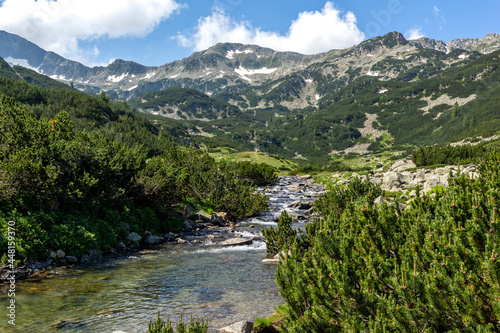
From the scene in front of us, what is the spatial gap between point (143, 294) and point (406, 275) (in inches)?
404

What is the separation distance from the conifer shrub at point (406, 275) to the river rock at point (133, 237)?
15.3 metres

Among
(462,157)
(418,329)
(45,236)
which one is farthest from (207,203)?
(462,157)

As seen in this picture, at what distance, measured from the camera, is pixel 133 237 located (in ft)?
65.7

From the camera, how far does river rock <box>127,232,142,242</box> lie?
1982 cm

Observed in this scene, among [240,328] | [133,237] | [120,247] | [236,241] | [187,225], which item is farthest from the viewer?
[187,225]

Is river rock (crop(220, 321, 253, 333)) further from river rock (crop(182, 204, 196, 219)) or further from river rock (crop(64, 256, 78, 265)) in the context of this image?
river rock (crop(182, 204, 196, 219))

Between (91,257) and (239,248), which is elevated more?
(91,257)

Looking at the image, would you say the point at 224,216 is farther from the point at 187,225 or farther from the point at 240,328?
Result: the point at 240,328

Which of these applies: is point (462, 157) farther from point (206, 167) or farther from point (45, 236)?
point (45, 236)

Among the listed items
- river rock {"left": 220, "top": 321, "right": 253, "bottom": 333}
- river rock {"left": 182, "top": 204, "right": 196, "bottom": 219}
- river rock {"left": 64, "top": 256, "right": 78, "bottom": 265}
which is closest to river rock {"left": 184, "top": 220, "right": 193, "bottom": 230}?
river rock {"left": 182, "top": 204, "right": 196, "bottom": 219}

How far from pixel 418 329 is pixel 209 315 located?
6.94 m

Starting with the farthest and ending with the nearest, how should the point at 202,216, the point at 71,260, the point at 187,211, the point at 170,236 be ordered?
the point at 202,216 < the point at 187,211 < the point at 170,236 < the point at 71,260

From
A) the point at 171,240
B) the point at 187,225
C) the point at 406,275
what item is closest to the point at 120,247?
the point at 171,240

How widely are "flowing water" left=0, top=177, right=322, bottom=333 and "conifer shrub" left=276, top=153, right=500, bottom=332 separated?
4038 mm
